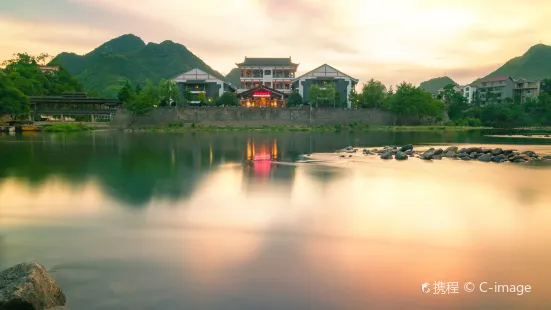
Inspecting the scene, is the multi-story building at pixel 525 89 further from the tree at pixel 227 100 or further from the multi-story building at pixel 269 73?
the tree at pixel 227 100

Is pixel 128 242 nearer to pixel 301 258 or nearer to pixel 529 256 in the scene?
pixel 301 258

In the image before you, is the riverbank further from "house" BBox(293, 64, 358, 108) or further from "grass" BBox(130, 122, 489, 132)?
"house" BBox(293, 64, 358, 108)

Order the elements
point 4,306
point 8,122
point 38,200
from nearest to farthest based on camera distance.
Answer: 1. point 4,306
2. point 38,200
3. point 8,122

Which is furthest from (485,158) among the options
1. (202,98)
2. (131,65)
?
(131,65)

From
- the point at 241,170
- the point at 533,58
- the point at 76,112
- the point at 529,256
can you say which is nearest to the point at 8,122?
the point at 76,112

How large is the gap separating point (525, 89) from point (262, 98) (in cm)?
5669

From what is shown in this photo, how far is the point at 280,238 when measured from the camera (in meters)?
9.36

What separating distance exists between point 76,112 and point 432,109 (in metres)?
56.3

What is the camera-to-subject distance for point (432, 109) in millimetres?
68750

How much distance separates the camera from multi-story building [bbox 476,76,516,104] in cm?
8719

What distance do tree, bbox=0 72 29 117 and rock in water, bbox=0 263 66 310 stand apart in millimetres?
61629

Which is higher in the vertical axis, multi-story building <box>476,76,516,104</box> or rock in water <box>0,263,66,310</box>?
multi-story building <box>476,76,516,104</box>

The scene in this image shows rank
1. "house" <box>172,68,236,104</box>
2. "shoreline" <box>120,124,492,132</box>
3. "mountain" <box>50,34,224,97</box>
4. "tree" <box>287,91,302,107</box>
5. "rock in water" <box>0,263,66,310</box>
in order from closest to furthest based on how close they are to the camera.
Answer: "rock in water" <box>0,263,66,310</box> → "shoreline" <box>120,124,492,132</box> → "tree" <box>287,91,302,107</box> → "house" <box>172,68,236,104</box> → "mountain" <box>50,34,224,97</box>

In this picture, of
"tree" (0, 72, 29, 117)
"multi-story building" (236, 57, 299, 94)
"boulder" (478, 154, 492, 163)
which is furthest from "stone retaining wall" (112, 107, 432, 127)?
"boulder" (478, 154, 492, 163)
